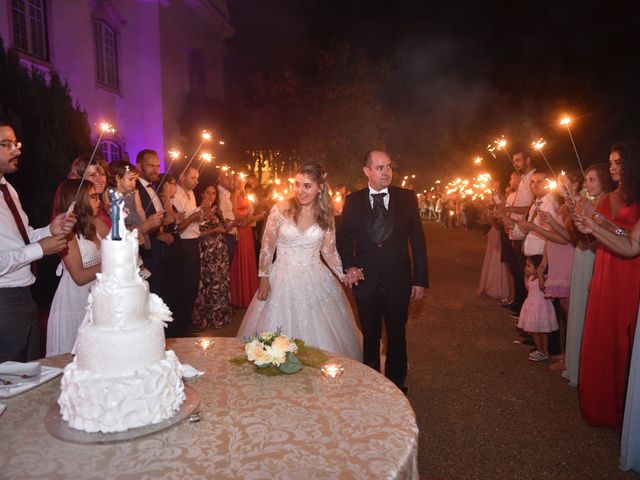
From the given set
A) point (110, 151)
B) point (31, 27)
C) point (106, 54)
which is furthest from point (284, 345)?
point (106, 54)

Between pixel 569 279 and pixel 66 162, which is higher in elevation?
pixel 66 162

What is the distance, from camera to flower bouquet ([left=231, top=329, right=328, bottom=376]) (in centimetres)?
266

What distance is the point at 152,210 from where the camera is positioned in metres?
6.51

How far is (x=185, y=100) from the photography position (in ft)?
58.0

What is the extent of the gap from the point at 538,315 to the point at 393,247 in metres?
2.51

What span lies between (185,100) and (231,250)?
1037cm

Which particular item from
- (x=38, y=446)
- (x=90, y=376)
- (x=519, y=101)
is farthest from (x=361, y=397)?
(x=519, y=101)

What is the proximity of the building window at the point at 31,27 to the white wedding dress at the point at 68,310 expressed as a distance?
8.68 metres

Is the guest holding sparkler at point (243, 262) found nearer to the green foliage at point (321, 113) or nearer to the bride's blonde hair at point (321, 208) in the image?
the bride's blonde hair at point (321, 208)

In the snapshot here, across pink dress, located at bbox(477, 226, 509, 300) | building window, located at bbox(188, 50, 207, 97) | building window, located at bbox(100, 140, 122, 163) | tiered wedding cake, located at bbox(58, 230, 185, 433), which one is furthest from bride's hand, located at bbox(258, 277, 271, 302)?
building window, located at bbox(188, 50, 207, 97)

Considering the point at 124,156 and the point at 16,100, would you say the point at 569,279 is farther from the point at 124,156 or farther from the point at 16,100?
the point at 124,156

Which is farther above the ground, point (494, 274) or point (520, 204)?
point (520, 204)

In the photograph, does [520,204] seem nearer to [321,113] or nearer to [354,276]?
[354,276]

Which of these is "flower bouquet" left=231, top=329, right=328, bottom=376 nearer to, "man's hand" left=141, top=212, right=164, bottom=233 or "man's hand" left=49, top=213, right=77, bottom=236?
"man's hand" left=49, top=213, right=77, bottom=236
